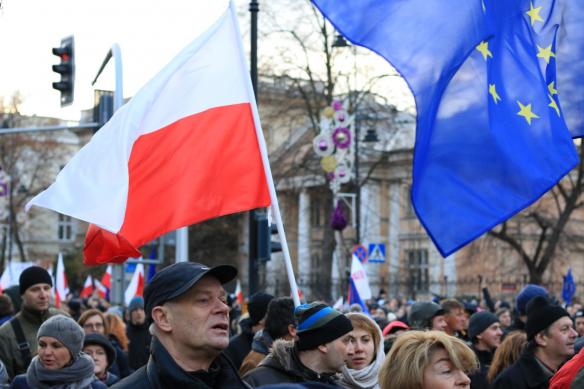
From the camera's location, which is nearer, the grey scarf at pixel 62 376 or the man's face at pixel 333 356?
the man's face at pixel 333 356

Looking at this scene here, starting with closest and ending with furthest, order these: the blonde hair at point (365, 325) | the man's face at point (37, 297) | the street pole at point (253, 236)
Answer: the blonde hair at point (365, 325), the man's face at point (37, 297), the street pole at point (253, 236)

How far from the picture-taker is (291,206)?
5072 cm

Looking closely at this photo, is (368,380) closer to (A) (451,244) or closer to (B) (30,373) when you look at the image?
(A) (451,244)

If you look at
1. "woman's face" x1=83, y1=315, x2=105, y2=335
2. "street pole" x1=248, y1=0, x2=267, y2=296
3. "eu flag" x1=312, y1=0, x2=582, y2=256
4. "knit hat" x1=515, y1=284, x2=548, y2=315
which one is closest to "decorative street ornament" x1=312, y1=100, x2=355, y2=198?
"street pole" x1=248, y1=0, x2=267, y2=296

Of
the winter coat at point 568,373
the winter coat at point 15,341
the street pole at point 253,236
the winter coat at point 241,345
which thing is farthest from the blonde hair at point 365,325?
the street pole at point 253,236

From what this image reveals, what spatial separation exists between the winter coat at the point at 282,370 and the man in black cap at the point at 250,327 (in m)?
3.41

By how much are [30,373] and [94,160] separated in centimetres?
140

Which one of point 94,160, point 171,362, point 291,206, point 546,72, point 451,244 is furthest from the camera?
point 291,206

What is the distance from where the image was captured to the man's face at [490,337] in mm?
10461

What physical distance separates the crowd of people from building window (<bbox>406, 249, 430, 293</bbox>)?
39.0 meters

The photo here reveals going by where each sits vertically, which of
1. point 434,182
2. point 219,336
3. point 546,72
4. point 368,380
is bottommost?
point 368,380

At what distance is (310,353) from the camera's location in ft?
20.8

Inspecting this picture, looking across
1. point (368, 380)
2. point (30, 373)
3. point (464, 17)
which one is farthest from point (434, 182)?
point (30, 373)

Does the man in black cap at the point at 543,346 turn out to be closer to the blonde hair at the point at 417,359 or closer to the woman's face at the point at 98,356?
the blonde hair at the point at 417,359
